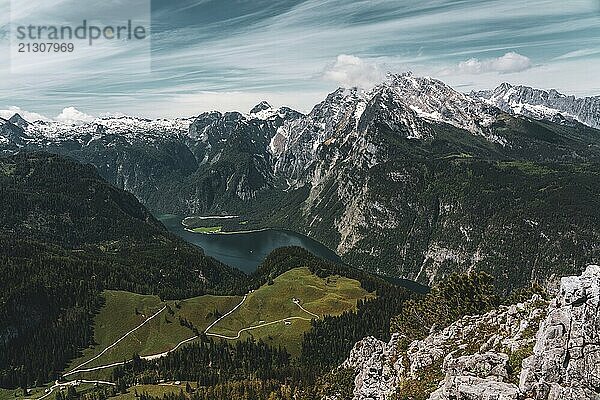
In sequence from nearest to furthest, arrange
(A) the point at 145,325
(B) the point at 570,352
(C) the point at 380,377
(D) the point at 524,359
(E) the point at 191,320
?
(B) the point at 570,352, (D) the point at 524,359, (C) the point at 380,377, (A) the point at 145,325, (E) the point at 191,320

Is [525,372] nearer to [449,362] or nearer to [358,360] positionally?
[449,362]

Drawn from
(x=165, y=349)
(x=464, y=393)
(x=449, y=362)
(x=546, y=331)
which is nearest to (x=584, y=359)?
(x=546, y=331)

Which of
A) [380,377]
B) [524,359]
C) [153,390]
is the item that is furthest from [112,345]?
[524,359]

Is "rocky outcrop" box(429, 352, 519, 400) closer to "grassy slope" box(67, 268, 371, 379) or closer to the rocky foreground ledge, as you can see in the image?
the rocky foreground ledge

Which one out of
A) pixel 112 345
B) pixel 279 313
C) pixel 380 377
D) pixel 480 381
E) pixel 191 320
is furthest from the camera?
pixel 279 313

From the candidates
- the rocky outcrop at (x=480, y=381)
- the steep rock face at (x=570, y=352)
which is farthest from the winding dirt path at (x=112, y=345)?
the steep rock face at (x=570, y=352)

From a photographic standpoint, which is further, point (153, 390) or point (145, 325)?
point (145, 325)

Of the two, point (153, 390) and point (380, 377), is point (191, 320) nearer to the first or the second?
point (153, 390)

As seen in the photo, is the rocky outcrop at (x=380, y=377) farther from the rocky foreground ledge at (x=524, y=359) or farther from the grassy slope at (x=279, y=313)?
the grassy slope at (x=279, y=313)
